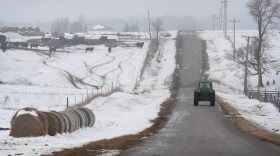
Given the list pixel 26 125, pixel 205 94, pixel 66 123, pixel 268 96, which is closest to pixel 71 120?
pixel 66 123

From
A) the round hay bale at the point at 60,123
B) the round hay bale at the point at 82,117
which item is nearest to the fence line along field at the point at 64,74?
the round hay bale at the point at 82,117

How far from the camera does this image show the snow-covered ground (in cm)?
4777

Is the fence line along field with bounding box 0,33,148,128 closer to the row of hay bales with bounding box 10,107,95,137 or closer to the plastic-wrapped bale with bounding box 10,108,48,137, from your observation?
the row of hay bales with bounding box 10,107,95,137

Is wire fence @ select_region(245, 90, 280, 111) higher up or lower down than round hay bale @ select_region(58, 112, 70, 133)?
lower down

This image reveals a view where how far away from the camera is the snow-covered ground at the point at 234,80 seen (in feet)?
157

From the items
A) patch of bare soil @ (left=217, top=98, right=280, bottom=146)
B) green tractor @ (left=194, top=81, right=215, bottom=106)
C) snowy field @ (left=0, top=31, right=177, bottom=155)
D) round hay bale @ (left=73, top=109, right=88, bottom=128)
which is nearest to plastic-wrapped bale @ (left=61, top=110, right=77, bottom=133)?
snowy field @ (left=0, top=31, right=177, bottom=155)

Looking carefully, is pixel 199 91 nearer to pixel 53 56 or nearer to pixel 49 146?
pixel 49 146

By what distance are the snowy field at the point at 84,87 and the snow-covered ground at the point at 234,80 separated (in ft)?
23.9

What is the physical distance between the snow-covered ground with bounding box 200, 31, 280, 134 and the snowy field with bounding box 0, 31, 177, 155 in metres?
7.30

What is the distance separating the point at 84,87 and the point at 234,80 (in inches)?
1072

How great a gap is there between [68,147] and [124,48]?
118m

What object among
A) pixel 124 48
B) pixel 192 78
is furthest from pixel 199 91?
pixel 124 48

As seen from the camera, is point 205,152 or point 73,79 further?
point 73,79

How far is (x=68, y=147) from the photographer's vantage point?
2088cm
